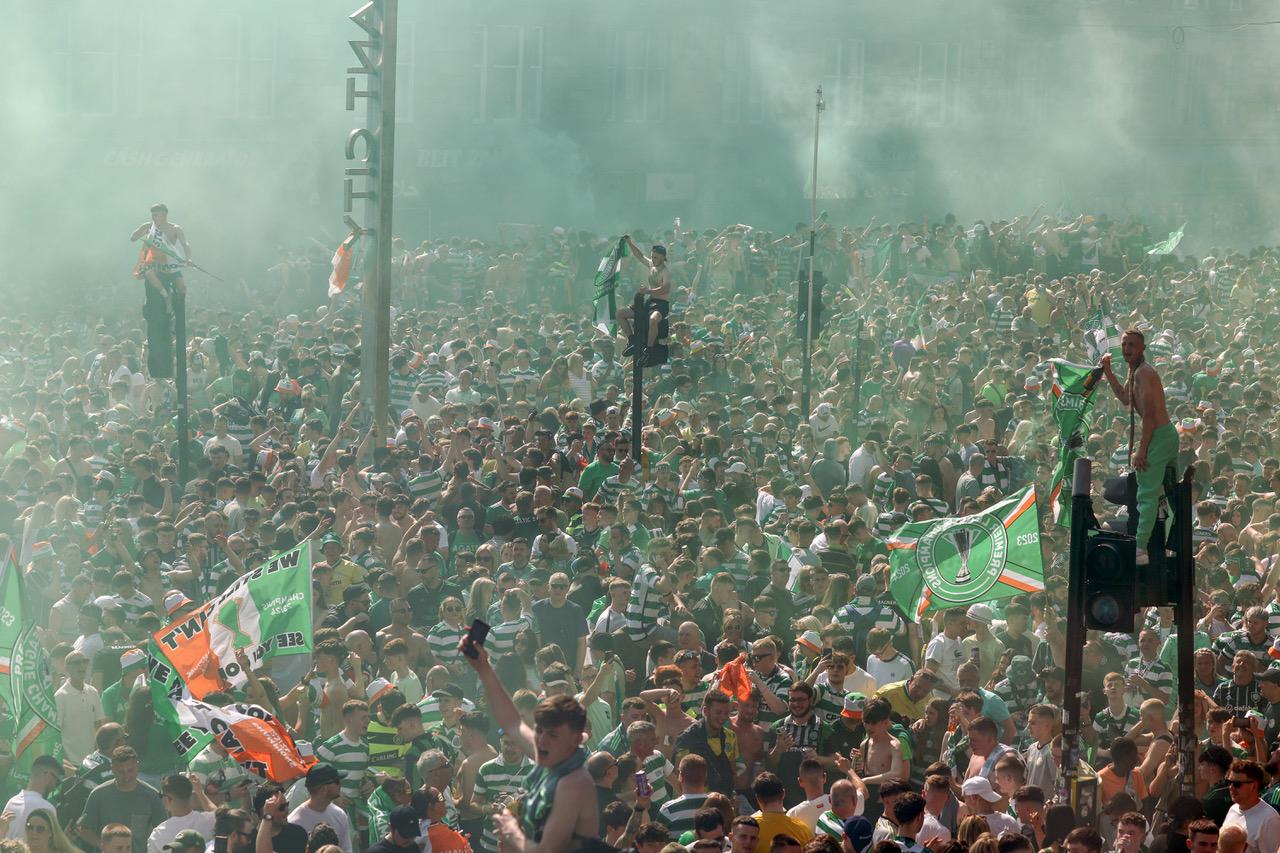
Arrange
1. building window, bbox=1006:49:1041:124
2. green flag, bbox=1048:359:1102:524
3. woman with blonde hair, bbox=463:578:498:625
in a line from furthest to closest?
building window, bbox=1006:49:1041:124
woman with blonde hair, bbox=463:578:498:625
green flag, bbox=1048:359:1102:524

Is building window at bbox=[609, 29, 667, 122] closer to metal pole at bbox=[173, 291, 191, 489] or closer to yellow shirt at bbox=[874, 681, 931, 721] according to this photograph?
metal pole at bbox=[173, 291, 191, 489]

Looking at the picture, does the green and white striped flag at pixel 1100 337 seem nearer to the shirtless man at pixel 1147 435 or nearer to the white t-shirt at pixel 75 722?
the shirtless man at pixel 1147 435

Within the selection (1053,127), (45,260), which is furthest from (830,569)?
(1053,127)

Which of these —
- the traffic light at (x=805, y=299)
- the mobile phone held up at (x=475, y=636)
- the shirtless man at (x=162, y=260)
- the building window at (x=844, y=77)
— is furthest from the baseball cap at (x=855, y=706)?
the building window at (x=844, y=77)

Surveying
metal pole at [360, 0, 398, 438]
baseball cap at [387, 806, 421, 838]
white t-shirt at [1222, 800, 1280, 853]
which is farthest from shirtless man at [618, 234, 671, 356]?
white t-shirt at [1222, 800, 1280, 853]

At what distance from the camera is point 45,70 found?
35281 millimetres

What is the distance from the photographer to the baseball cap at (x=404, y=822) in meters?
6.53

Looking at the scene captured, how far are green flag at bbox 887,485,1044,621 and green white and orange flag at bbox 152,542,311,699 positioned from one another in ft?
13.3

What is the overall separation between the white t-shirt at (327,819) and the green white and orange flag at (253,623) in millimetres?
1546

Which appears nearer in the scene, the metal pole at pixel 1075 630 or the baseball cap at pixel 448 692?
the metal pole at pixel 1075 630

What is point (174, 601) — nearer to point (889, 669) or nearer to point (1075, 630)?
point (889, 669)

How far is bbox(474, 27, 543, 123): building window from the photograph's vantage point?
38.8 meters

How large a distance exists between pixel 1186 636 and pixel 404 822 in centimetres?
410

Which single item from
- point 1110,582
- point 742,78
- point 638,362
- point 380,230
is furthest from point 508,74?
point 1110,582
